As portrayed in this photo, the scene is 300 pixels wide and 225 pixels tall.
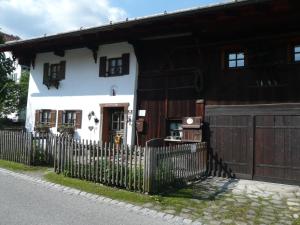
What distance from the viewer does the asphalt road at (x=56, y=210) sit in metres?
5.80

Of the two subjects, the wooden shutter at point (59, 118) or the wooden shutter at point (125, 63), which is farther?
the wooden shutter at point (59, 118)

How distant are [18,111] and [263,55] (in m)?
20.3

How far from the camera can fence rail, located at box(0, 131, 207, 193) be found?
8.05 m

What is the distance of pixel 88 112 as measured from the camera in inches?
610

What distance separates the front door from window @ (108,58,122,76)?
1.54 meters

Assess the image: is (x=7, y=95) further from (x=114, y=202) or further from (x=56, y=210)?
(x=56, y=210)

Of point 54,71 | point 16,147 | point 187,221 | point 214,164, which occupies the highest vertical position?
point 54,71

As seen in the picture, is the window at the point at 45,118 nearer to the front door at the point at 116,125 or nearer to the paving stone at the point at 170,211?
the front door at the point at 116,125

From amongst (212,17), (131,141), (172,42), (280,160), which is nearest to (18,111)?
(131,141)

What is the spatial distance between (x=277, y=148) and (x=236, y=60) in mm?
3129

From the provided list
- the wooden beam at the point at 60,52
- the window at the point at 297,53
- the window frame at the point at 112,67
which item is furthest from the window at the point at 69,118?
the window at the point at 297,53

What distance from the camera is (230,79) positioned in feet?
37.4

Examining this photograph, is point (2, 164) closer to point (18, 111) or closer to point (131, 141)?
point (131, 141)

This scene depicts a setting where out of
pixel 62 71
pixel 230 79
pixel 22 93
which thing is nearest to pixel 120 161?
pixel 230 79
